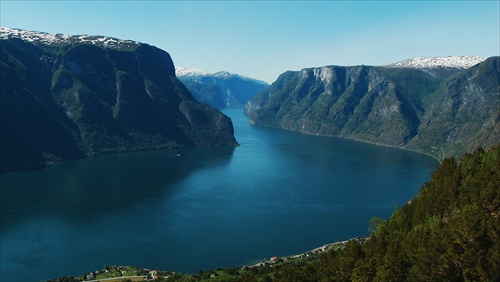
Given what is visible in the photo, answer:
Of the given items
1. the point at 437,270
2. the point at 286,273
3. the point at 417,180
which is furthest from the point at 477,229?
the point at 417,180

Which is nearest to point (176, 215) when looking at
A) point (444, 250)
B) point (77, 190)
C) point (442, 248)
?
point (77, 190)

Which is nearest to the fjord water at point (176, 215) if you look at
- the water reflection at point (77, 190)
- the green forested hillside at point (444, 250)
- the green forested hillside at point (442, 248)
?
the water reflection at point (77, 190)

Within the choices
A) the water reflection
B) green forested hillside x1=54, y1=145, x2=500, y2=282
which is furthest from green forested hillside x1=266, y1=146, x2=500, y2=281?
the water reflection

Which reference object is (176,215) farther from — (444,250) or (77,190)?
(444,250)

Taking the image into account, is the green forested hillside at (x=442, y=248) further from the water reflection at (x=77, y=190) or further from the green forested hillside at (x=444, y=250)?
the water reflection at (x=77, y=190)

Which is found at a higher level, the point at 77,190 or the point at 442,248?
the point at 442,248

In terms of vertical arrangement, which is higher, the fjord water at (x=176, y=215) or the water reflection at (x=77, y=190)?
the water reflection at (x=77, y=190)

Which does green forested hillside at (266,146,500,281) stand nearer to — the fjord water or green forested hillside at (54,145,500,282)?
green forested hillside at (54,145,500,282)

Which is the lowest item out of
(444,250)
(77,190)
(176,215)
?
(176,215)
